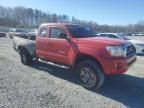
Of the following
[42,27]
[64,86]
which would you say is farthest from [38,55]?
[64,86]

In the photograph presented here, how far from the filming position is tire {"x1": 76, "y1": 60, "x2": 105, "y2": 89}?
21.8 feet

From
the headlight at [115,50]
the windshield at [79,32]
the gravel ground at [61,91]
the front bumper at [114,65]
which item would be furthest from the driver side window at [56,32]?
the front bumper at [114,65]

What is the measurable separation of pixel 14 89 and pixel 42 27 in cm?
318

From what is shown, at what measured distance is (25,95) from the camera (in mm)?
6203

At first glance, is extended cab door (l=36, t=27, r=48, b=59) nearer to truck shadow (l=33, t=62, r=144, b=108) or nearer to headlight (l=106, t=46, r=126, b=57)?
truck shadow (l=33, t=62, r=144, b=108)

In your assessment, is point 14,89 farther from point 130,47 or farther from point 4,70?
point 130,47

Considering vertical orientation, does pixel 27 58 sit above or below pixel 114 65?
below

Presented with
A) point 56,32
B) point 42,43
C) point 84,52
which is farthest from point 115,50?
point 42,43

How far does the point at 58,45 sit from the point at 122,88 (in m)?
2.53

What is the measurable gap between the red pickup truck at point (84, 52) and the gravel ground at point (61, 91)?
55 cm

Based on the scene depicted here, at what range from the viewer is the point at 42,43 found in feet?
28.9

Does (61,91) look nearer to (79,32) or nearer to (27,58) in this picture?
(79,32)

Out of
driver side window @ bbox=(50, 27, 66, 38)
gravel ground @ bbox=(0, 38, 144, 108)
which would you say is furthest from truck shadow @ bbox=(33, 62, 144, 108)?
driver side window @ bbox=(50, 27, 66, 38)

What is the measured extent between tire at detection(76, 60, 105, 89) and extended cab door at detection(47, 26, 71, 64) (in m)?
0.72
